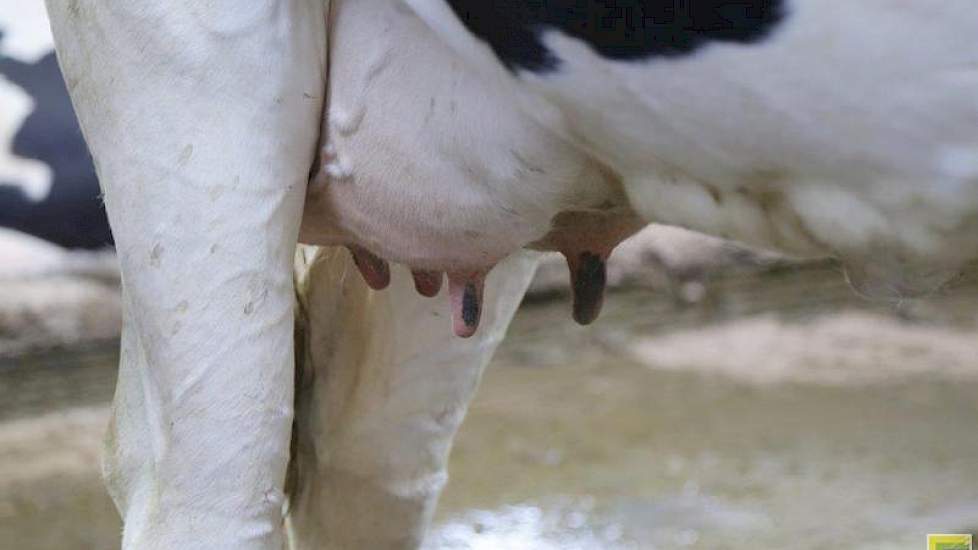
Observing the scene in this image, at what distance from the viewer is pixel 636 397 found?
2789mm

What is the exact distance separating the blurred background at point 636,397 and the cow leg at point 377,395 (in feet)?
1.85

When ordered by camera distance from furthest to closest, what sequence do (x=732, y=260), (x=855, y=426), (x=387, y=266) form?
(x=732, y=260) < (x=855, y=426) < (x=387, y=266)

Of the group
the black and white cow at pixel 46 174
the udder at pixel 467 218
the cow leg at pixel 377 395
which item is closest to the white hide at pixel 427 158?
the udder at pixel 467 218

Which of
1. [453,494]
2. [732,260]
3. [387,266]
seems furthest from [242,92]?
[732,260]

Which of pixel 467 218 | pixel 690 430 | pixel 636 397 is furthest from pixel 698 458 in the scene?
pixel 467 218

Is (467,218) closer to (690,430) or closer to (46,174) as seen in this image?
(690,430)

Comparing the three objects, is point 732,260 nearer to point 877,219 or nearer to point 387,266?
point 387,266

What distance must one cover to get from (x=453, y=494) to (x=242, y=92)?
1.33 m

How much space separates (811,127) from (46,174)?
7.01 feet

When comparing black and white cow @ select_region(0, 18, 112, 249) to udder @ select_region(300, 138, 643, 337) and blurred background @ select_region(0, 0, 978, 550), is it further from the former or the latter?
udder @ select_region(300, 138, 643, 337)

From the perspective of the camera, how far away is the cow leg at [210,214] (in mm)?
1140

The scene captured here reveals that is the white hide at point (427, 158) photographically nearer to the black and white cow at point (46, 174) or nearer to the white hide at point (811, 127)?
the white hide at point (811, 127)

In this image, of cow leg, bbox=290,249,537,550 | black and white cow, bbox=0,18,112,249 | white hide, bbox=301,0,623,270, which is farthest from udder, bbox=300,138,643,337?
black and white cow, bbox=0,18,112,249

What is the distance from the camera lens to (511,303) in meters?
1.58
